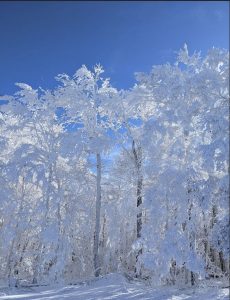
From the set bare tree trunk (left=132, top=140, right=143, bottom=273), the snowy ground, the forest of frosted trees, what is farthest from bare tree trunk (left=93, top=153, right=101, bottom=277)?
the snowy ground

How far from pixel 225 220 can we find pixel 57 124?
13928mm

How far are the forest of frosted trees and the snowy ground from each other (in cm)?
82

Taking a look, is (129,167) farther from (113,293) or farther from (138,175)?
(113,293)

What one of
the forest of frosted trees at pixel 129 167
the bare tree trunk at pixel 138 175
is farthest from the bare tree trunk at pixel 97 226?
the bare tree trunk at pixel 138 175

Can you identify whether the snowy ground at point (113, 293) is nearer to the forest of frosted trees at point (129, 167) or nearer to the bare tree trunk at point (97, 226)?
the forest of frosted trees at point (129, 167)

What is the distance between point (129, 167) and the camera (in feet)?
74.3

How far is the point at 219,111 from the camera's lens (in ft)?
44.5

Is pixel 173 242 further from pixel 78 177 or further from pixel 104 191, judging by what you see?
pixel 104 191

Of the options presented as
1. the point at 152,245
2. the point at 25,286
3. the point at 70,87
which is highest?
the point at 70,87

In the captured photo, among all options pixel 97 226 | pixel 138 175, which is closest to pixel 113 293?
pixel 97 226

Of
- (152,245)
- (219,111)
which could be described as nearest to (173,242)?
(152,245)

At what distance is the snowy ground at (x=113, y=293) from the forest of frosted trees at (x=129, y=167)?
0.82 m

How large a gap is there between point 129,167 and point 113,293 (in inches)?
322

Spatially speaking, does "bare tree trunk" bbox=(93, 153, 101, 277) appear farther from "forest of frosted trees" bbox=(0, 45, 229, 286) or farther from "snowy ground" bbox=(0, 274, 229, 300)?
"snowy ground" bbox=(0, 274, 229, 300)
